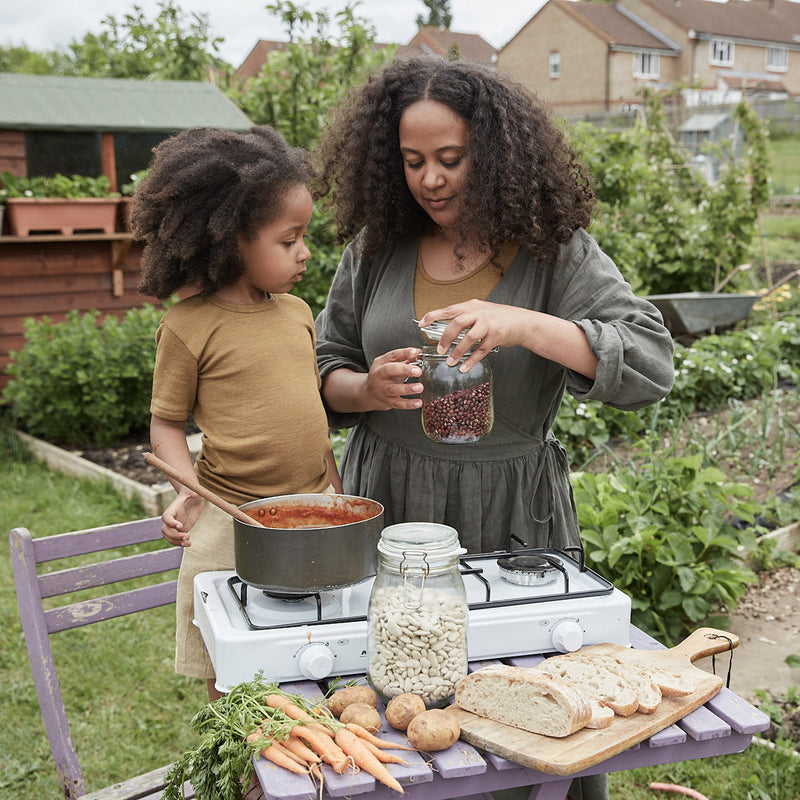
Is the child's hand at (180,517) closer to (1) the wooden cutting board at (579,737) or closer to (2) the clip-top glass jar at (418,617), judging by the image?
(2) the clip-top glass jar at (418,617)

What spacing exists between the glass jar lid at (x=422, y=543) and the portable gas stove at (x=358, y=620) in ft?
0.61

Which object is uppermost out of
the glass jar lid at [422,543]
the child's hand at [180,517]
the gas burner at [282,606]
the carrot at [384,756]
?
the glass jar lid at [422,543]

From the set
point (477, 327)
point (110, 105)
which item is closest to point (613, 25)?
point (110, 105)

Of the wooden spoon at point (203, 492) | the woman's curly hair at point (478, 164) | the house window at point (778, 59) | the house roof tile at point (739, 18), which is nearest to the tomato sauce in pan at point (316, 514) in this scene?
the wooden spoon at point (203, 492)

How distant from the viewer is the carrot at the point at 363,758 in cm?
121

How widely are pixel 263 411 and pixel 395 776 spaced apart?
0.80m

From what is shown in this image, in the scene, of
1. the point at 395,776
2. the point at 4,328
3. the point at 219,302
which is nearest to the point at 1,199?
the point at 4,328

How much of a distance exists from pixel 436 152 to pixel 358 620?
94 centimetres

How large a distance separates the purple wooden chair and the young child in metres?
0.37

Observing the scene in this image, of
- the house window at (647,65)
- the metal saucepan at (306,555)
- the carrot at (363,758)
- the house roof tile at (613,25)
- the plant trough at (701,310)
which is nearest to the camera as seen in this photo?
the carrot at (363,758)

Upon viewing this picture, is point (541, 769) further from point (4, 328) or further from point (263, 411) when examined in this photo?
point (4, 328)

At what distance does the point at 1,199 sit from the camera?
6043 millimetres

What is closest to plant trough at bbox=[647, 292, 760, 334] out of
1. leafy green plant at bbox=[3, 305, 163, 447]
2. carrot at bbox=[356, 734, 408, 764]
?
leafy green plant at bbox=[3, 305, 163, 447]

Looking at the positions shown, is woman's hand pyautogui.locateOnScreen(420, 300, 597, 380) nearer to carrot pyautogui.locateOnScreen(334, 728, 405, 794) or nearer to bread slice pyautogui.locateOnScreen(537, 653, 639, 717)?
bread slice pyautogui.locateOnScreen(537, 653, 639, 717)
